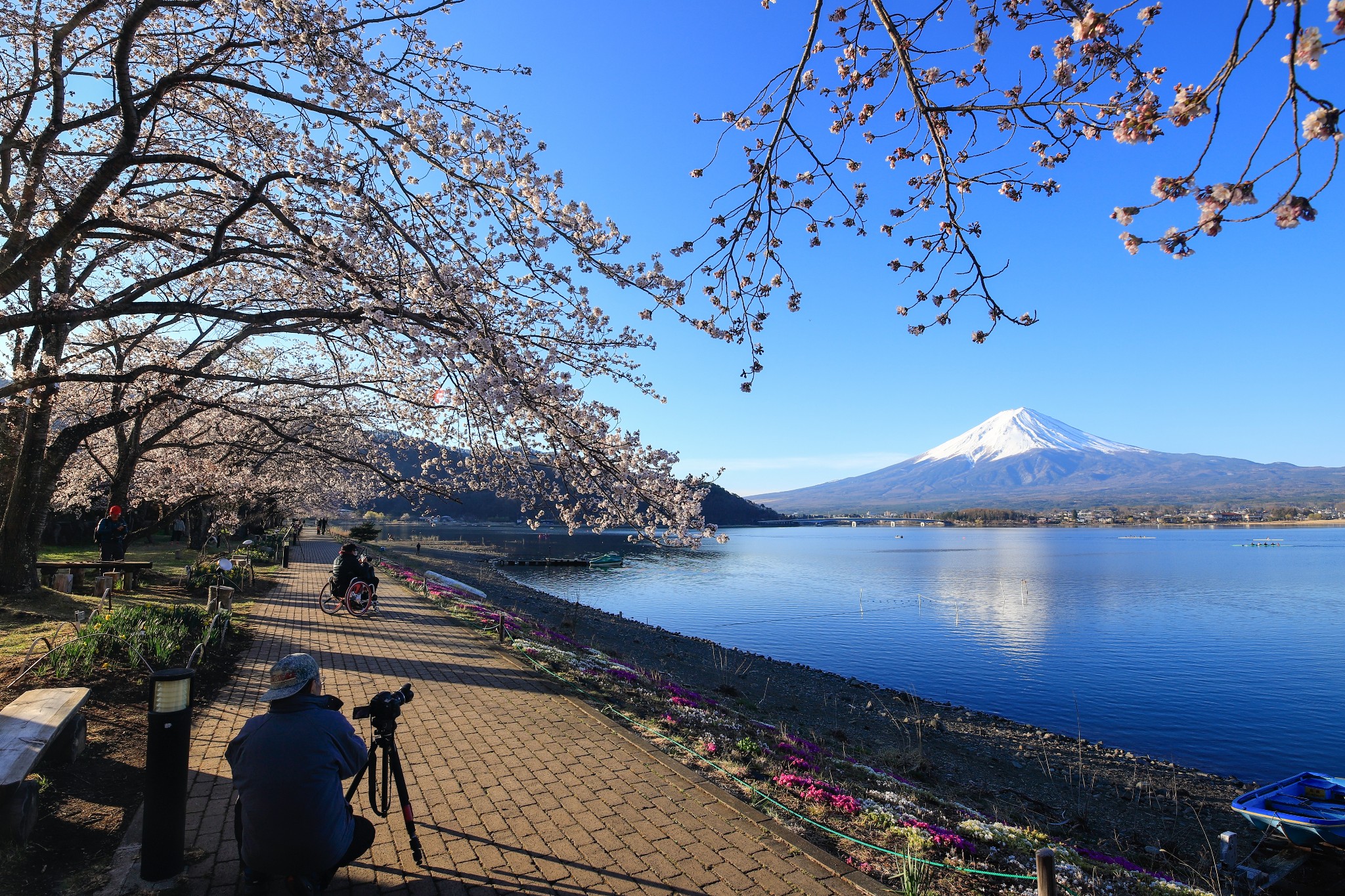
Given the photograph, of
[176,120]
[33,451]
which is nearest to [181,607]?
[33,451]

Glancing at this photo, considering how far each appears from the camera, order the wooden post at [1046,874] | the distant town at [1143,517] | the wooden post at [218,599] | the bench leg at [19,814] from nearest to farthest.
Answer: the wooden post at [1046,874] → the bench leg at [19,814] → the wooden post at [218,599] → the distant town at [1143,517]

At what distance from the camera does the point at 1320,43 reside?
1892mm

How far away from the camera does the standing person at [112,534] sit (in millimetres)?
14648

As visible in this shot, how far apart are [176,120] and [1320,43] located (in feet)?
33.8

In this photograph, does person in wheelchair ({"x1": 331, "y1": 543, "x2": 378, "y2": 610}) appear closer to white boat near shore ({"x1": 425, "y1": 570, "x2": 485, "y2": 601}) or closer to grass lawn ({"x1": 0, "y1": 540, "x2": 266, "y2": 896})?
grass lawn ({"x1": 0, "y1": 540, "x2": 266, "y2": 896})

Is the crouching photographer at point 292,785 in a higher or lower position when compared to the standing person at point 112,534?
lower

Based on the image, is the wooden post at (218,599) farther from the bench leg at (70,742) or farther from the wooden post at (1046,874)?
the wooden post at (1046,874)

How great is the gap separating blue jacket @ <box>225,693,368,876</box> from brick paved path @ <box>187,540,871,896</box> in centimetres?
79

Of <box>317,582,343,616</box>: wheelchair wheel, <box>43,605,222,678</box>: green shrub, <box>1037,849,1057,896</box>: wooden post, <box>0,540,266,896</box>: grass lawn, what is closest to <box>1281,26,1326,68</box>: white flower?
<box>1037,849,1057,896</box>: wooden post

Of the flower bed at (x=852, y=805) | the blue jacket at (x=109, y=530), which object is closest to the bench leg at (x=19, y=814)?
the flower bed at (x=852, y=805)

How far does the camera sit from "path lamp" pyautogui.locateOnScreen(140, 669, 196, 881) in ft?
11.9

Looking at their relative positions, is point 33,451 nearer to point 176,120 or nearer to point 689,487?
point 176,120

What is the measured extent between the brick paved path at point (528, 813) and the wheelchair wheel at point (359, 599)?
4687 mm

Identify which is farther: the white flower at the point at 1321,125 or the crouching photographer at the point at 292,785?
the crouching photographer at the point at 292,785
